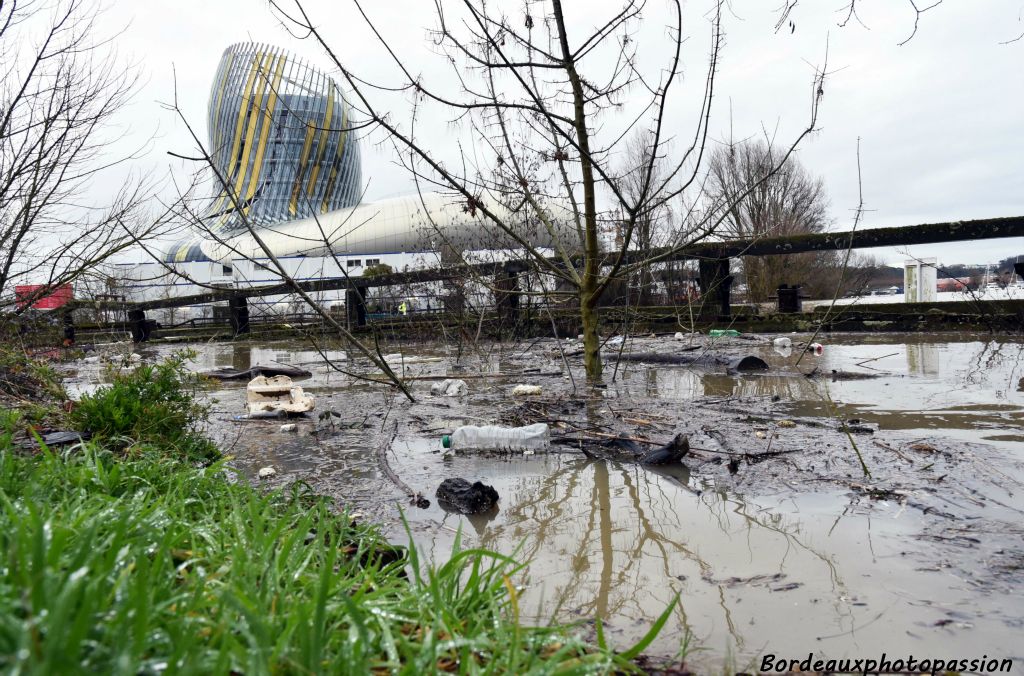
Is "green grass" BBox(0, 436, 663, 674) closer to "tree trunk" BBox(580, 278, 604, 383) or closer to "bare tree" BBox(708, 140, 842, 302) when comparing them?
"tree trunk" BBox(580, 278, 604, 383)

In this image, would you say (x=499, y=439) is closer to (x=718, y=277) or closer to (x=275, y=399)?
(x=275, y=399)

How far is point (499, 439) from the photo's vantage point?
443 cm

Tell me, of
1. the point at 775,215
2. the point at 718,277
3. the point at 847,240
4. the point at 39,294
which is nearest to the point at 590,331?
the point at 39,294

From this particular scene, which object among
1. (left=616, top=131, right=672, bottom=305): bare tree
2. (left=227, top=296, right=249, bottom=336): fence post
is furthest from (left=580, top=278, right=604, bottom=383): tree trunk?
(left=227, top=296, right=249, bottom=336): fence post

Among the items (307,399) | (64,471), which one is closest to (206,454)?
(64,471)

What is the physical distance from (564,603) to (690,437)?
241 centimetres

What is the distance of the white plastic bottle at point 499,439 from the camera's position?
4.40m

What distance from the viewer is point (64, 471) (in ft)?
7.62

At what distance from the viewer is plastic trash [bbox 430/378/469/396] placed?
6.86 metres

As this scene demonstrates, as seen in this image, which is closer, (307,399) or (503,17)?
(503,17)

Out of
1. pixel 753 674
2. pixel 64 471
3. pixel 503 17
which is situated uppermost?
pixel 503 17

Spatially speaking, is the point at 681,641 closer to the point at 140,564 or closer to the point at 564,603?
the point at 564,603

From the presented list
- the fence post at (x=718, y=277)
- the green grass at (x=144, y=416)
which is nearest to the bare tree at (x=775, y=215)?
the fence post at (x=718, y=277)

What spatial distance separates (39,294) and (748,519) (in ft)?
20.9
